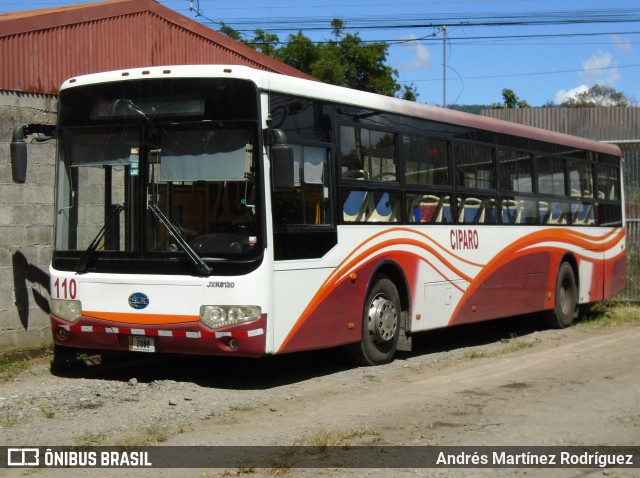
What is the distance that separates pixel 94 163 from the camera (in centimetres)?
991

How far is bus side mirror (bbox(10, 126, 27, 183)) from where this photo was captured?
32.4 feet

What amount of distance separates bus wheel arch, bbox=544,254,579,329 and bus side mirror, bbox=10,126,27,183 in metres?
9.41

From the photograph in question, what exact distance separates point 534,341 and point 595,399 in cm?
534

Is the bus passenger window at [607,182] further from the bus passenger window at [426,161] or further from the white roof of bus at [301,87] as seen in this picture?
the bus passenger window at [426,161]

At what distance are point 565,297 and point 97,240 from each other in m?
9.60

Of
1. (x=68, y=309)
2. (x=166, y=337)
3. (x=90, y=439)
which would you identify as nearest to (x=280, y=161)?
(x=166, y=337)

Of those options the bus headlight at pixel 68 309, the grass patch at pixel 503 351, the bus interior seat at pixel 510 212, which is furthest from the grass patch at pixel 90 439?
the bus interior seat at pixel 510 212

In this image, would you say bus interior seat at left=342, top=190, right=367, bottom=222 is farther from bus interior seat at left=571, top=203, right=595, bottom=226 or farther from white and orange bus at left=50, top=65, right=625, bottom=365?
bus interior seat at left=571, top=203, right=595, bottom=226

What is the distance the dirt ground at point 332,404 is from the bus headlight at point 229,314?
73 cm

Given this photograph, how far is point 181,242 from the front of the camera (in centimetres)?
929

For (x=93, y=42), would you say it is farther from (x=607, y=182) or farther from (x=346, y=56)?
(x=346, y=56)

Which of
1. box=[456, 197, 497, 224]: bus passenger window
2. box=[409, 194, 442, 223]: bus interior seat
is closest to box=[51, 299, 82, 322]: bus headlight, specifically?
box=[409, 194, 442, 223]: bus interior seat

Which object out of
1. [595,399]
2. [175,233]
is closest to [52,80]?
[175,233]

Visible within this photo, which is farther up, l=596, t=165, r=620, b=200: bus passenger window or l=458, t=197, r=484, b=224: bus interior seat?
l=596, t=165, r=620, b=200: bus passenger window
